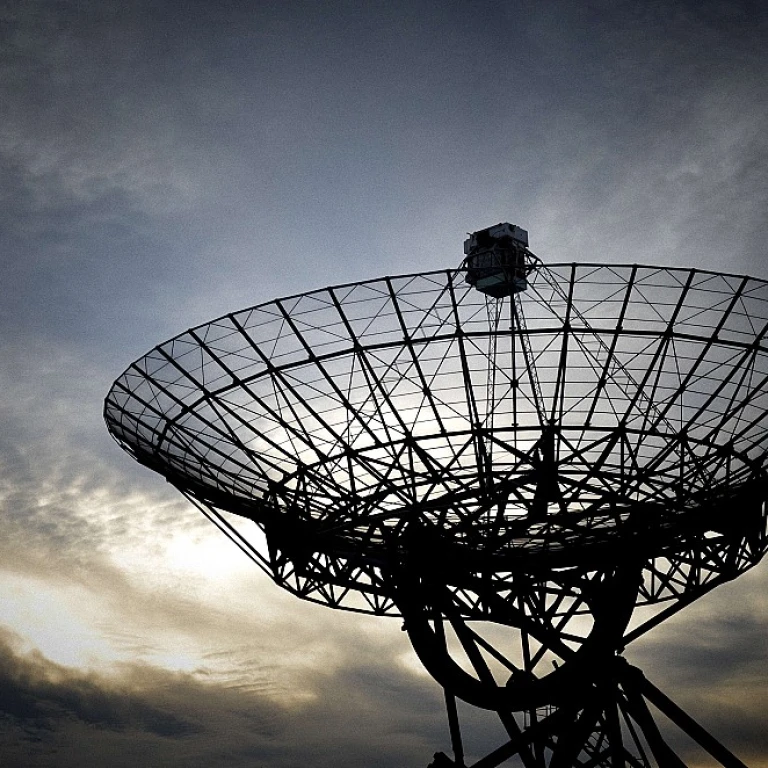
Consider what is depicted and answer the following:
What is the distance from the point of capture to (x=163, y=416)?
107 feet

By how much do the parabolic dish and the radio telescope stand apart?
0.22 ft

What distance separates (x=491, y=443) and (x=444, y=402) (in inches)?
139

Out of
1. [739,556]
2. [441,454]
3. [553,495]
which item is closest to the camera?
[553,495]

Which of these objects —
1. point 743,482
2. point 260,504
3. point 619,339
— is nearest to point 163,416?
point 260,504

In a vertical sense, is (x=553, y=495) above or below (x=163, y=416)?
below

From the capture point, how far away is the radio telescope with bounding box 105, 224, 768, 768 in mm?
30266

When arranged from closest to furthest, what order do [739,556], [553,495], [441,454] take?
[553,495], [739,556], [441,454]

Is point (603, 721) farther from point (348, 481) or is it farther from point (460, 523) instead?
point (348, 481)

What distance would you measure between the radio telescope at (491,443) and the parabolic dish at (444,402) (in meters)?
0.07

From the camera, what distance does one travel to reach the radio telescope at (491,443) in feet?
99.3

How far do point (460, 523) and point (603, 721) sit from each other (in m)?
6.95

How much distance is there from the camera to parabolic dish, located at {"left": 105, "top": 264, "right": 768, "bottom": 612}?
3131cm

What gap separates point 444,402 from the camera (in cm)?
3375

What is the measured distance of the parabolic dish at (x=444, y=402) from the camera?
31312 mm
